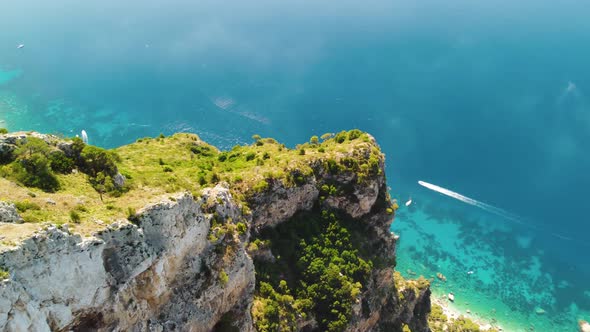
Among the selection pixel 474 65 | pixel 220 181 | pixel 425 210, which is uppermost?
pixel 474 65

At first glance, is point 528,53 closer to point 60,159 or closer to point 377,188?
point 377,188

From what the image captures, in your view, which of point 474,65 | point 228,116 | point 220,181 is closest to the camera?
point 220,181

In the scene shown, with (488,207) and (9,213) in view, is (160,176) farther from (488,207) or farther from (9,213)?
(488,207)

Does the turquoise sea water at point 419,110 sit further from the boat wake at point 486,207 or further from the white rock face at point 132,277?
the white rock face at point 132,277

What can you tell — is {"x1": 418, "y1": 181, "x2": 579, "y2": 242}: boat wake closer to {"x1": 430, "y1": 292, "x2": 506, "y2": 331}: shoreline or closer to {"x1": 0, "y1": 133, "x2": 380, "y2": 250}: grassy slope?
{"x1": 430, "y1": 292, "x2": 506, "y2": 331}: shoreline

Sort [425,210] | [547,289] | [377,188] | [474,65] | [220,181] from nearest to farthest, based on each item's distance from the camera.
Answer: [220,181] → [377,188] → [547,289] → [425,210] → [474,65]

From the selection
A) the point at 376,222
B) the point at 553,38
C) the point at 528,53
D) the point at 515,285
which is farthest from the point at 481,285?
the point at 553,38

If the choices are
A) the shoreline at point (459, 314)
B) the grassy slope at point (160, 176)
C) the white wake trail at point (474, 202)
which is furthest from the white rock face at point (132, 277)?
the white wake trail at point (474, 202)

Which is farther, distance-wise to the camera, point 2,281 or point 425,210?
point 425,210
